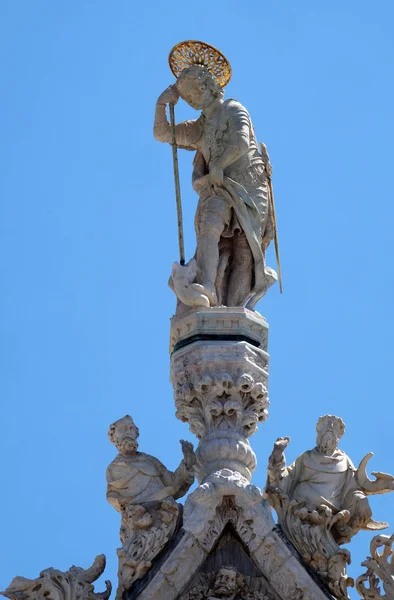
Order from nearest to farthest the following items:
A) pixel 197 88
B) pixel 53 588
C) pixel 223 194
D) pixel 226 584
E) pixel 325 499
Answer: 1. pixel 53 588
2. pixel 226 584
3. pixel 325 499
4. pixel 223 194
5. pixel 197 88

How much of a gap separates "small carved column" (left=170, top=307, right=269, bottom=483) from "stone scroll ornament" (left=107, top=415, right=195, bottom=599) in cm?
34

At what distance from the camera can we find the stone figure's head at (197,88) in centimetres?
2586

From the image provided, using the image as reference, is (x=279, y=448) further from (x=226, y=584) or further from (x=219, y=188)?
(x=219, y=188)

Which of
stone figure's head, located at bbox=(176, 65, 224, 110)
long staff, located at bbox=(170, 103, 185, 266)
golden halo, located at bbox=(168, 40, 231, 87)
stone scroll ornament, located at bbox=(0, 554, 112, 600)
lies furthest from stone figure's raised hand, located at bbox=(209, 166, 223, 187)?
stone scroll ornament, located at bbox=(0, 554, 112, 600)

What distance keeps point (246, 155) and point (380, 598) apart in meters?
5.48

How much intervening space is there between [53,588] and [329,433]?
3.16 metres

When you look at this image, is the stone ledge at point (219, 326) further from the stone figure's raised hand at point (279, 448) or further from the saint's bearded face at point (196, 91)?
the saint's bearded face at point (196, 91)

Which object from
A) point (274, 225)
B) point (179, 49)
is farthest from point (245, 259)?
point (179, 49)

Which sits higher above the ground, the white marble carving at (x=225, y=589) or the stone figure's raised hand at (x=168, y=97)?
the stone figure's raised hand at (x=168, y=97)

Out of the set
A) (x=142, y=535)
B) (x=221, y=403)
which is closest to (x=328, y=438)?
(x=221, y=403)

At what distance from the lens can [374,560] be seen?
2283cm

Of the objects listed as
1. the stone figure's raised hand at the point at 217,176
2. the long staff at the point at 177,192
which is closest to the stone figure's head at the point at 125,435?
the long staff at the point at 177,192

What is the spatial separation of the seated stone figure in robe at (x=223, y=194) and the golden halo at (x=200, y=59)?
173mm

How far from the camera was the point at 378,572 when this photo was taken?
895 inches
